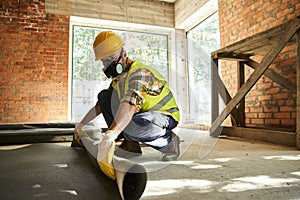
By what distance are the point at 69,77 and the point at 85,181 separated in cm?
415

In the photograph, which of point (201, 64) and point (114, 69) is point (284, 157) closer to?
point (114, 69)

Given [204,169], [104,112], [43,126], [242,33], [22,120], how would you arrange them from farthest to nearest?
[22,120] < [242,33] < [43,126] < [104,112] < [204,169]

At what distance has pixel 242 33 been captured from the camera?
364 cm

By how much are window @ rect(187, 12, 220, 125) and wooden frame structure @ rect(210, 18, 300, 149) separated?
82 cm

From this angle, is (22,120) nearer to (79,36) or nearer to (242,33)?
(79,36)

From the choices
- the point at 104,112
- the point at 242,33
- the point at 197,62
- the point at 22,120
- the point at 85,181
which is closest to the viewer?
the point at 85,181

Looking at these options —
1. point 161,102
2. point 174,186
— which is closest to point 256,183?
point 174,186

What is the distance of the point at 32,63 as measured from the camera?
4.55m

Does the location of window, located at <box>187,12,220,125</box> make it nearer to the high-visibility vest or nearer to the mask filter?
the high-visibility vest

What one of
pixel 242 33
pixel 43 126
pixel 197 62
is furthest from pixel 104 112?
pixel 197 62

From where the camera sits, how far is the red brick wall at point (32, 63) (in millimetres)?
4398

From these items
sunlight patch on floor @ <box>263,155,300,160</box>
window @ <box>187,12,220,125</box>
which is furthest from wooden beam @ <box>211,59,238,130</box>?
sunlight patch on floor @ <box>263,155,300,160</box>

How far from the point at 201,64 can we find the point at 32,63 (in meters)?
3.43

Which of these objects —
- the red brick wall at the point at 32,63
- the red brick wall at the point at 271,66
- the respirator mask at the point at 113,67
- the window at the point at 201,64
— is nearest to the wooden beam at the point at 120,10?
the red brick wall at the point at 32,63
